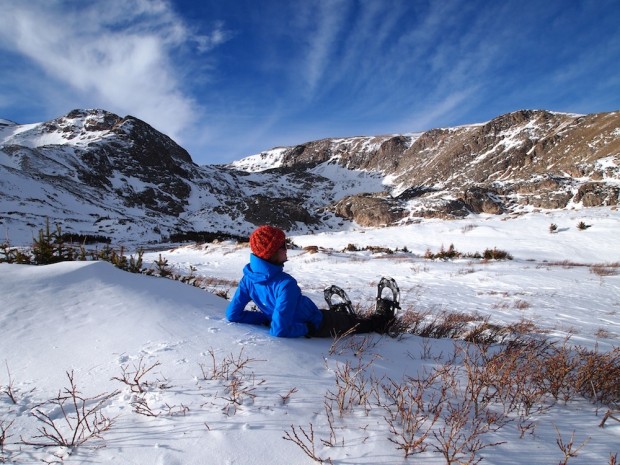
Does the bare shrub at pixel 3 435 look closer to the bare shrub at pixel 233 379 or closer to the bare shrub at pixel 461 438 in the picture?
the bare shrub at pixel 233 379

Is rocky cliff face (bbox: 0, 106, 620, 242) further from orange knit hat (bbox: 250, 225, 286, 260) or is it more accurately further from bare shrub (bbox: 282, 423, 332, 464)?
bare shrub (bbox: 282, 423, 332, 464)

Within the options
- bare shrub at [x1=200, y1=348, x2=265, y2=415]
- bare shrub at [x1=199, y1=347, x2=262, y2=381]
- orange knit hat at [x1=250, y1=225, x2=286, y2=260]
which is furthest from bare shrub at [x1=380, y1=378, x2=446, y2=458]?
orange knit hat at [x1=250, y1=225, x2=286, y2=260]

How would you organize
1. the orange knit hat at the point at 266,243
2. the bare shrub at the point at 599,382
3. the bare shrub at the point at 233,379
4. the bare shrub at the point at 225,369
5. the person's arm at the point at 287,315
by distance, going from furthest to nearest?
1. the orange knit hat at the point at 266,243
2. the person's arm at the point at 287,315
3. the bare shrub at the point at 599,382
4. the bare shrub at the point at 225,369
5. the bare shrub at the point at 233,379

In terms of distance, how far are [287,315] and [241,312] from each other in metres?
0.57

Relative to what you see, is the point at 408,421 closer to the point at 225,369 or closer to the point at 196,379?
the point at 225,369

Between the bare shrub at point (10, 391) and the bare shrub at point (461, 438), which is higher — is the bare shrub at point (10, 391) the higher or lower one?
the higher one

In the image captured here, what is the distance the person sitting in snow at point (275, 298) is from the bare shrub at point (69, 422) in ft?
4.34

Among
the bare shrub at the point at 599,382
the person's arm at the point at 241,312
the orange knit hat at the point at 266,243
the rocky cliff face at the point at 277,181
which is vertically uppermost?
the rocky cliff face at the point at 277,181

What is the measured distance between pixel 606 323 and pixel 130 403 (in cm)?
688

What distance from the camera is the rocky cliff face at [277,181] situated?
26.7 m

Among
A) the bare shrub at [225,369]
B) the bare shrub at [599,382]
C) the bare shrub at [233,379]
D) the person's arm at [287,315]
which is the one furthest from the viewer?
the person's arm at [287,315]

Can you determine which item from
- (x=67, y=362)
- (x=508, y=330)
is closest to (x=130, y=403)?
(x=67, y=362)

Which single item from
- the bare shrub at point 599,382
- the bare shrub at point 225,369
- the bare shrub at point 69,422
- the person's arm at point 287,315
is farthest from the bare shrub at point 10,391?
the bare shrub at point 599,382

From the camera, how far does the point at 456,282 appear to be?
9.10 metres
